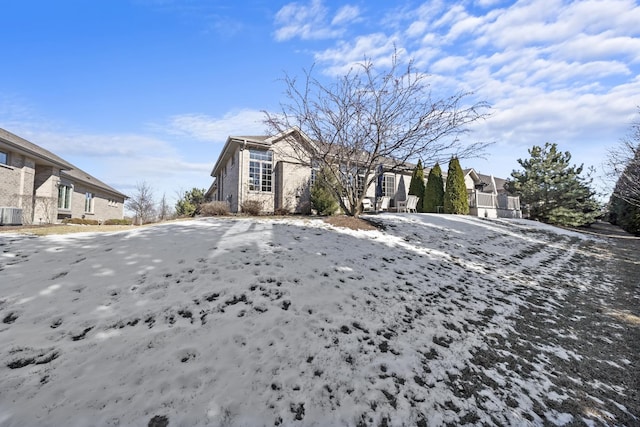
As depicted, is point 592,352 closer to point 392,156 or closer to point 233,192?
point 392,156

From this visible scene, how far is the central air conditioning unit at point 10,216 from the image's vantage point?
10.8m

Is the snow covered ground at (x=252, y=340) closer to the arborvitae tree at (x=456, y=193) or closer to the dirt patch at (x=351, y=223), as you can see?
the dirt patch at (x=351, y=223)

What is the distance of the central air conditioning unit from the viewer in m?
10.8

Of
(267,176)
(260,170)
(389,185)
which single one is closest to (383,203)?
(389,185)

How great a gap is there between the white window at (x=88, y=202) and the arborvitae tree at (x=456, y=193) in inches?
1063

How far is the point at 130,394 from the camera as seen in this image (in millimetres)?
1938

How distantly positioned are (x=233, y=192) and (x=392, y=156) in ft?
32.4

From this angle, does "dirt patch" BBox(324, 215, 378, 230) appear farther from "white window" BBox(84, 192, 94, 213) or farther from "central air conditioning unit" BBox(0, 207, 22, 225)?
"white window" BBox(84, 192, 94, 213)

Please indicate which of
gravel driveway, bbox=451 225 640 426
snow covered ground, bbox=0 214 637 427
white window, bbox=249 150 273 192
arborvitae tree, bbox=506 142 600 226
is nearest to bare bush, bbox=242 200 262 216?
white window, bbox=249 150 273 192

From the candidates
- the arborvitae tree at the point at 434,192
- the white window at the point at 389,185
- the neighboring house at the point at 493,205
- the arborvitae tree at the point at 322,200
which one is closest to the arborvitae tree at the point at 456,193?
the arborvitae tree at the point at 434,192

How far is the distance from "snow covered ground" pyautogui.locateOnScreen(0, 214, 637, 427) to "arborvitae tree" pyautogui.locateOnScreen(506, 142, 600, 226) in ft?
63.9

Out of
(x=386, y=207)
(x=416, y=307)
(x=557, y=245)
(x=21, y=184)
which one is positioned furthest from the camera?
(x=386, y=207)

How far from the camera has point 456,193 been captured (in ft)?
52.8

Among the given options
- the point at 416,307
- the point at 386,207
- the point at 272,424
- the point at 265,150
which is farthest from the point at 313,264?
the point at 386,207
